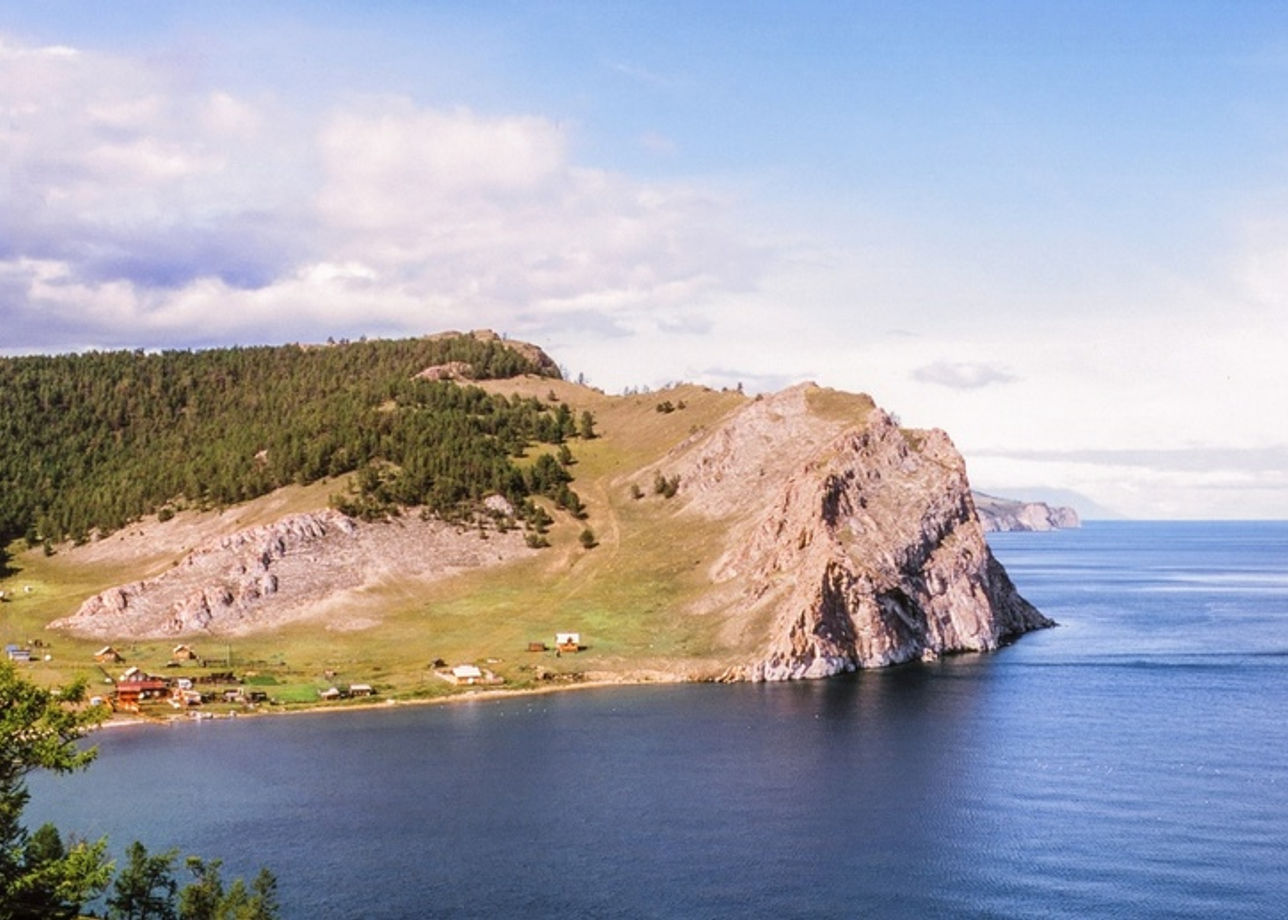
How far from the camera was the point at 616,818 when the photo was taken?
114125 millimetres

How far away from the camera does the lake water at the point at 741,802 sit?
9381cm

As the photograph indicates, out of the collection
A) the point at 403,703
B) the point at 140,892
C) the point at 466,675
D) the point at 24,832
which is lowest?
the point at 403,703

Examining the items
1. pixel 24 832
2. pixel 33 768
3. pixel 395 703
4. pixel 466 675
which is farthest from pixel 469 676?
pixel 33 768

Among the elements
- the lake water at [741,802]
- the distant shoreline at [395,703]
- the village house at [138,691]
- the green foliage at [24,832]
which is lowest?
the lake water at [741,802]

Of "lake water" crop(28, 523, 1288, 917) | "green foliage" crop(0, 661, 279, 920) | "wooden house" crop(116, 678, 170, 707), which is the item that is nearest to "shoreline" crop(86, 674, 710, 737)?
"lake water" crop(28, 523, 1288, 917)

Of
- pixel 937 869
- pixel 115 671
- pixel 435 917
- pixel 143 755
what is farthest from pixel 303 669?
pixel 937 869

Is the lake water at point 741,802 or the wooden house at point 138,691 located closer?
the lake water at point 741,802

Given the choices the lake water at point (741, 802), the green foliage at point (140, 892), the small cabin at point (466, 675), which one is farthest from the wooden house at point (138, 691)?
the green foliage at point (140, 892)

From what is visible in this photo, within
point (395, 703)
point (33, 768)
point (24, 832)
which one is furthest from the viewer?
point (395, 703)

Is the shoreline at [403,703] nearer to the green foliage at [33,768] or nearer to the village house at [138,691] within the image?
the village house at [138,691]

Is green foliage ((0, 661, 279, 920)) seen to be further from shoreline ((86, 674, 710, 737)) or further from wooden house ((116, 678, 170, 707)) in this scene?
wooden house ((116, 678, 170, 707))

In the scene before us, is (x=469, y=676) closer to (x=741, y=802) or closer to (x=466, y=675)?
(x=466, y=675)

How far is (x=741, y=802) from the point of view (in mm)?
118500

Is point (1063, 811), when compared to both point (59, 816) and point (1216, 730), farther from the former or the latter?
point (59, 816)
